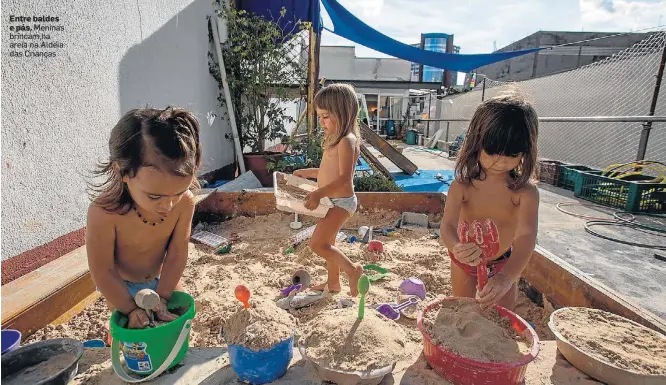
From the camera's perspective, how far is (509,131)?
144 cm

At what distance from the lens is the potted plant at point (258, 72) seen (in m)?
5.01

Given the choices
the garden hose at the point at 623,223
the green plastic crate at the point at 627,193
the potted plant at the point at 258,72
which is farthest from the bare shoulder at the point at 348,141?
the green plastic crate at the point at 627,193

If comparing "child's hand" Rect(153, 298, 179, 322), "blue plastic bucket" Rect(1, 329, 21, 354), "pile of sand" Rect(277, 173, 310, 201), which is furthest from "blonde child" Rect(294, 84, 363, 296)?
"blue plastic bucket" Rect(1, 329, 21, 354)

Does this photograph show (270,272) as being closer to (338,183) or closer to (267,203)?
(338,183)

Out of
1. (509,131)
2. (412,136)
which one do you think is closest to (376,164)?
(509,131)

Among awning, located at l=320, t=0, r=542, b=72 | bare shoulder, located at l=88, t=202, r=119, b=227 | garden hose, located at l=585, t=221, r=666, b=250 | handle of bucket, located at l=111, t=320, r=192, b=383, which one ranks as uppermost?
awning, located at l=320, t=0, r=542, b=72

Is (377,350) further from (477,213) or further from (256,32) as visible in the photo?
(256,32)

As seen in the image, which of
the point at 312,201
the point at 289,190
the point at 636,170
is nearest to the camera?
the point at 312,201

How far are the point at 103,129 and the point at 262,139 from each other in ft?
9.55

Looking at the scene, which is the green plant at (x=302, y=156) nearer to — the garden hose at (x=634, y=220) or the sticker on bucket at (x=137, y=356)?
the garden hose at (x=634, y=220)

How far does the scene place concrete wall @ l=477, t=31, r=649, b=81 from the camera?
946 cm

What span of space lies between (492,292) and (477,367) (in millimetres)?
294

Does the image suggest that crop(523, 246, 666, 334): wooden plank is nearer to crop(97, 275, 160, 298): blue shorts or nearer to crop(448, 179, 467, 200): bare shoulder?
crop(448, 179, 467, 200): bare shoulder

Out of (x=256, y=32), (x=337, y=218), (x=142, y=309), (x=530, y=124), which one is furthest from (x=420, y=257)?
(x=256, y=32)
